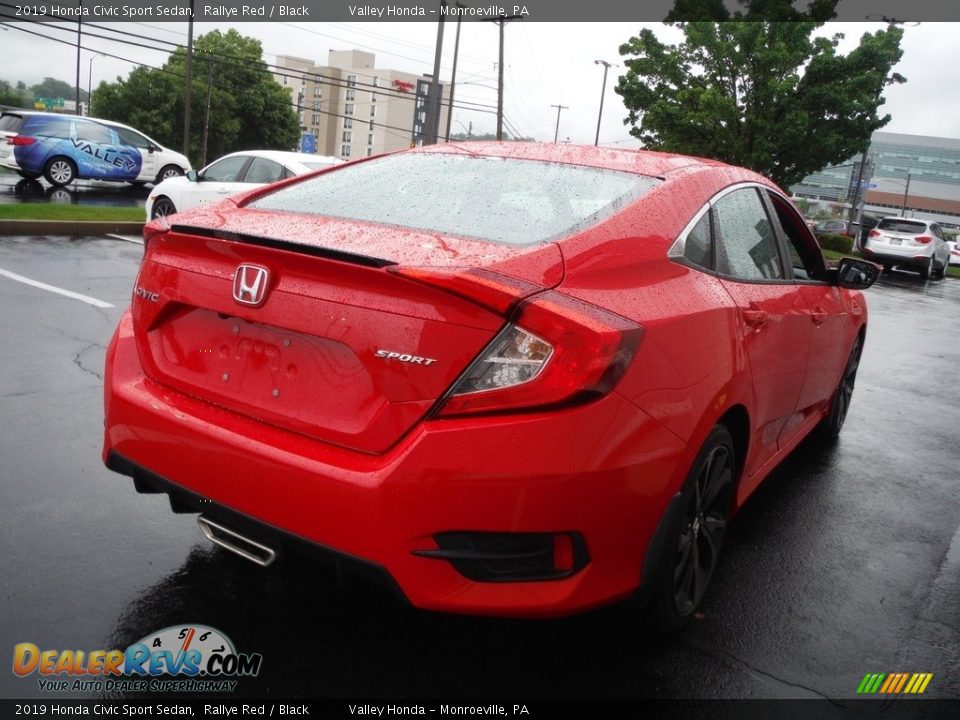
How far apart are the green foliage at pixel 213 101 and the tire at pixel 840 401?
6071cm

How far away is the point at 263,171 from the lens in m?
12.2

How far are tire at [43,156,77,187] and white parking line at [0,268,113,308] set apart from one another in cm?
1318

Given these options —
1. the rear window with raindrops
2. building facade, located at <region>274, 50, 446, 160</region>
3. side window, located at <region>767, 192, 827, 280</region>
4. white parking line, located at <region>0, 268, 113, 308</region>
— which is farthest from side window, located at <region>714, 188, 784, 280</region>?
building facade, located at <region>274, 50, 446, 160</region>

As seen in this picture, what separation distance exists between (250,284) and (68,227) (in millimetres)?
10793

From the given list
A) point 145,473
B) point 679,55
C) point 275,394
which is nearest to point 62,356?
point 145,473

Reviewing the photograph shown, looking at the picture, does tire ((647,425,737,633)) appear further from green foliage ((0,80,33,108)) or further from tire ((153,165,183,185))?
green foliage ((0,80,33,108))

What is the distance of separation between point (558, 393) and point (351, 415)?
1.77ft

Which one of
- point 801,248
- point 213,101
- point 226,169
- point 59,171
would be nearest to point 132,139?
point 59,171

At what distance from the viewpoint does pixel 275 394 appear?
242 centimetres

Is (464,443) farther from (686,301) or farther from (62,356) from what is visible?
(62,356)

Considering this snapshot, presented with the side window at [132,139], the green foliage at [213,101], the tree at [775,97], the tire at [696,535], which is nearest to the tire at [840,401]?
the tire at [696,535]

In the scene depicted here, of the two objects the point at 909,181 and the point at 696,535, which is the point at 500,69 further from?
the point at 909,181

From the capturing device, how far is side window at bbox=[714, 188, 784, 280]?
3.17 metres

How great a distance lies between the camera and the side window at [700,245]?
2.89 metres
